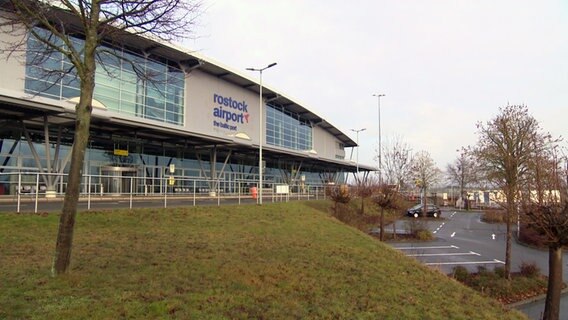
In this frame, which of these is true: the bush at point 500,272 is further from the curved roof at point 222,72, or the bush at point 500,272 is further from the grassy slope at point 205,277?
the curved roof at point 222,72

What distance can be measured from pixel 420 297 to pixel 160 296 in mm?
5228

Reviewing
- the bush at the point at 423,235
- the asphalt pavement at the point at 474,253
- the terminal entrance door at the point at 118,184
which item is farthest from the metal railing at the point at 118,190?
the bush at the point at 423,235

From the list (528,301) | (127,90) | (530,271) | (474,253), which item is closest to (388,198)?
(474,253)

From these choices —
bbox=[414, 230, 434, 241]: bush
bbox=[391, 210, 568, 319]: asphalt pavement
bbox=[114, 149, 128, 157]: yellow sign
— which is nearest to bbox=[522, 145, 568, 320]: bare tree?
bbox=[391, 210, 568, 319]: asphalt pavement

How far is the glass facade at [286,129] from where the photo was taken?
53.1m

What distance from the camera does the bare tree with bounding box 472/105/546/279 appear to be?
16.8 metres

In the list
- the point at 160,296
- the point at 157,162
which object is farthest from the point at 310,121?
the point at 160,296

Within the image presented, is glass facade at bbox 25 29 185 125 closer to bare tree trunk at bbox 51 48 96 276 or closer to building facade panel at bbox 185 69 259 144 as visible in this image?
building facade panel at bbox 185 69 259 144

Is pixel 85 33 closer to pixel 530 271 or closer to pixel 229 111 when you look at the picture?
pixel 530 271

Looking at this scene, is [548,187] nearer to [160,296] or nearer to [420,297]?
[420,297]

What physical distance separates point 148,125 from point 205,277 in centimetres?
2140

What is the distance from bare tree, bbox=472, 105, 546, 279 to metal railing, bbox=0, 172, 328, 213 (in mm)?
12786

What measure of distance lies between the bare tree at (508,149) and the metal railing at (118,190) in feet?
41.9

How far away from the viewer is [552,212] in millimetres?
10367
